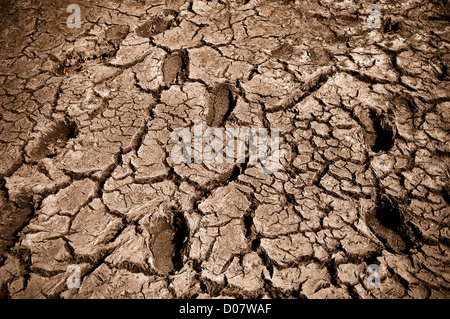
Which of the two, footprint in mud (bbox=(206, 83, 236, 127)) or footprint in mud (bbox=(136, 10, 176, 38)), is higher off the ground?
footprint in mud (bbox=(136, 10, 176, 38))

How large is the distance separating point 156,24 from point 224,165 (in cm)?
134

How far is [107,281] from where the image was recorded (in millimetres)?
1441

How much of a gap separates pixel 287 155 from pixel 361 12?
1.44m

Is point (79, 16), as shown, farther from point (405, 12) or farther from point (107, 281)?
point (405, 12)

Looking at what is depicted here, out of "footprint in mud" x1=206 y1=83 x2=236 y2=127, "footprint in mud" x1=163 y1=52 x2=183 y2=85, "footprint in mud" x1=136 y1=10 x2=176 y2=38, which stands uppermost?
"footprint in mud" x1=136 y1=10 x2=176 y2=38

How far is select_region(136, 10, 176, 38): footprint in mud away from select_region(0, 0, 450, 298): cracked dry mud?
0.5 inches

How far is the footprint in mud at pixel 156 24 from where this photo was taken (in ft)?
7.81

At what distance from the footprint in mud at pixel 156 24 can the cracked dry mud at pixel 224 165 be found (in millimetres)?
13

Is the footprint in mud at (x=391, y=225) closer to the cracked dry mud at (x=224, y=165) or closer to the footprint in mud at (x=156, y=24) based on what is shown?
the cracked dry mud at (x=224, y=165)

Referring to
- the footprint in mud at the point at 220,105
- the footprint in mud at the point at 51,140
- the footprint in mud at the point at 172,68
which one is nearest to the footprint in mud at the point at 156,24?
the footprint in mud at the point at 172,68

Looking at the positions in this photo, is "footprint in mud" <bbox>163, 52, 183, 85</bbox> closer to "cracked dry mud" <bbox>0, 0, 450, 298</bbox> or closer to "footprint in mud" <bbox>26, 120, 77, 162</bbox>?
"cracked dry mud" <bbox>0, 0, 450, 298</bbox>

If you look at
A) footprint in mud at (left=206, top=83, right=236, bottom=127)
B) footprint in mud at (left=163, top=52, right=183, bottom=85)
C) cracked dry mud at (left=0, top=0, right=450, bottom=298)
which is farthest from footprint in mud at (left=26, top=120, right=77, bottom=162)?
footprint in mud at (left=206, top=83, right=236, bottom=127)

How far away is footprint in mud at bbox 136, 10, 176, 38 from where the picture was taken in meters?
2.38
